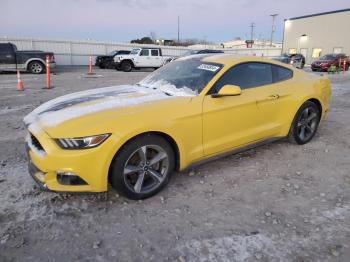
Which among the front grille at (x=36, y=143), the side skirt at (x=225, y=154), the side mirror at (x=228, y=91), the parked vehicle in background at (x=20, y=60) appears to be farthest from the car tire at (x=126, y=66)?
the front grille at (x=36, y=143)

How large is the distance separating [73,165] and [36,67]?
52.8ft

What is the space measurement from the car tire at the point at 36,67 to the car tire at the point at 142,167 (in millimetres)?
15889

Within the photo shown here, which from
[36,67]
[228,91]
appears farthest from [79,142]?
[36,67]

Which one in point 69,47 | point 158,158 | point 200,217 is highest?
point 69,47

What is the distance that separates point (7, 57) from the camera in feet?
51.9

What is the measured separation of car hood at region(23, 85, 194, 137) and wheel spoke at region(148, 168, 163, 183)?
2.16 ft

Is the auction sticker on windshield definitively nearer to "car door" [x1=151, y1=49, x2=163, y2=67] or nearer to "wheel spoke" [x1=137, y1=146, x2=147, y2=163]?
"wheel spoke" [x1=137, y1=146, x2=147, y2=163]

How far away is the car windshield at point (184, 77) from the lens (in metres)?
3.62

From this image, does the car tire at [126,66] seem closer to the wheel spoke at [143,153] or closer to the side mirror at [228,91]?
the side mirror at [228,91]

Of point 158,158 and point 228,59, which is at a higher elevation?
point 228,59

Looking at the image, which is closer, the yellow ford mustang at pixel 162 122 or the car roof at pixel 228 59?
the yellow ford mustang at pixel 162 122

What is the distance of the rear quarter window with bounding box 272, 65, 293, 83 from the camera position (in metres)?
4.31

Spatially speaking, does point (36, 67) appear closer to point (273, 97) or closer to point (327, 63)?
point (273, 97)

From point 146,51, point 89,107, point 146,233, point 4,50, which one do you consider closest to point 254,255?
point 146,233
